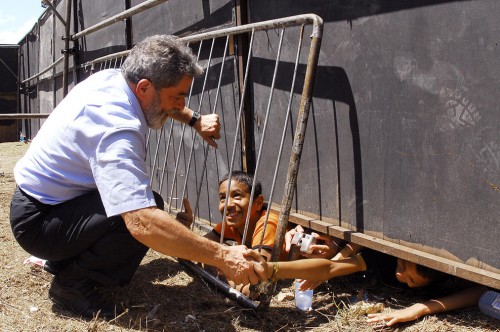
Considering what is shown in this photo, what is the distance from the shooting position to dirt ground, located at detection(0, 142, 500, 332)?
2.77 m

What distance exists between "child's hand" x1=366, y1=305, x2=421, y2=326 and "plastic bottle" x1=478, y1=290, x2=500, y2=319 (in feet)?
0.96

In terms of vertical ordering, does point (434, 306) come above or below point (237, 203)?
below

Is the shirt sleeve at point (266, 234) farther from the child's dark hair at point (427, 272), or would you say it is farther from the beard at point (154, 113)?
the beard at point (154, 113)

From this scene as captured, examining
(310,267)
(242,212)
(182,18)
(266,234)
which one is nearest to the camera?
(310,267)

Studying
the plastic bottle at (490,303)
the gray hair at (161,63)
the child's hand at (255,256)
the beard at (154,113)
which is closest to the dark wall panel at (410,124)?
the plastic bottle at (490,303)

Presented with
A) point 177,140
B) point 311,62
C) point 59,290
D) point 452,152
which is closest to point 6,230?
point 177,140

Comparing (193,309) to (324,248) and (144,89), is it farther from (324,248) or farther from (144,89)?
(144,89)

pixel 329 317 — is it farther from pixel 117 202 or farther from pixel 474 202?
pixel 117 202

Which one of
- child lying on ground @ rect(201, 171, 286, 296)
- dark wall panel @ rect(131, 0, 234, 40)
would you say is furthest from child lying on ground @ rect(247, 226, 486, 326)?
dark wall panel @ rect(131, 0, 234, 40)

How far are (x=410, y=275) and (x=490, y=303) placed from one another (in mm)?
417

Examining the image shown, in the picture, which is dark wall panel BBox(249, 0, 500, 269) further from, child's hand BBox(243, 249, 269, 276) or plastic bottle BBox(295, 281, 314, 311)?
child's hand BBox(243, 249, 269, 276)

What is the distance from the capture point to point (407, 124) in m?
2.84

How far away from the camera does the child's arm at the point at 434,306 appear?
2.75 m

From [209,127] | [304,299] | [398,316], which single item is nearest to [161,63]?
[209,127]
